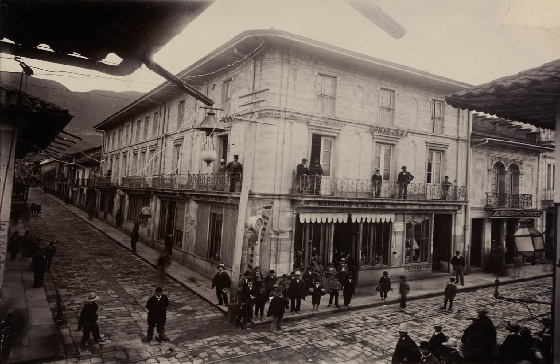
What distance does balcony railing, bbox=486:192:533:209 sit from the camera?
73.2 feet

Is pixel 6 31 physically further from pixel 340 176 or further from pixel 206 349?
pixel 340 176

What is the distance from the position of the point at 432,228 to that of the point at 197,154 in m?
14.1

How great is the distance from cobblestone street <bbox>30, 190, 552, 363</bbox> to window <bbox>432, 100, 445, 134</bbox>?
29.2 feet

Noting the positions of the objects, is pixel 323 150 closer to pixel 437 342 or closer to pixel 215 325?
pixel 215 325

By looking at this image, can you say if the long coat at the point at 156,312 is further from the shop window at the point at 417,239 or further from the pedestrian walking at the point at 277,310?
the shop window at the point at 417,239

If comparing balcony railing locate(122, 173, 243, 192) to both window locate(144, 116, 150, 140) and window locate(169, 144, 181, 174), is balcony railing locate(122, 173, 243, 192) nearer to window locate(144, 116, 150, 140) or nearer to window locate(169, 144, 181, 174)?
window locate(169, 144, 181, 174)

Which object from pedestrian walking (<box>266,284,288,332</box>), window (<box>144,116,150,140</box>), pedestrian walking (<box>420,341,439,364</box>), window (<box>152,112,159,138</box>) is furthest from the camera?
window (<box>144,116,150,140</box>)

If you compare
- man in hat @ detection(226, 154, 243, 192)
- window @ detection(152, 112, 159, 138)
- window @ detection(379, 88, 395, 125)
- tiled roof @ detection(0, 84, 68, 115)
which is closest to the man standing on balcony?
window @ detection(379, 88, 395, 125)

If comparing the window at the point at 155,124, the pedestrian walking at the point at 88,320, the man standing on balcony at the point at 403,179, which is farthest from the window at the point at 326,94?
the window at the point at 155,124

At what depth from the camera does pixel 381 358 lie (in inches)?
360

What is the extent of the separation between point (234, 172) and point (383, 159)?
25.9 ft

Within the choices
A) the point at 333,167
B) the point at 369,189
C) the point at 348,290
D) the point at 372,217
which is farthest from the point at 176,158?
the point at 348,290

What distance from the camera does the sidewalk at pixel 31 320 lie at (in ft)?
27.3

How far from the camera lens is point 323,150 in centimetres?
1659
